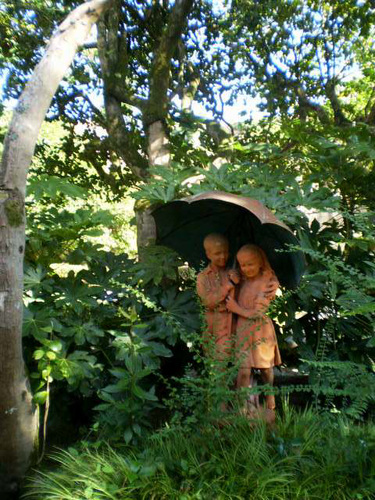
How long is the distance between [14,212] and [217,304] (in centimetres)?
149

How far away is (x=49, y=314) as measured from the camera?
355cm

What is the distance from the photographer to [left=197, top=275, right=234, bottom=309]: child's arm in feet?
11.3

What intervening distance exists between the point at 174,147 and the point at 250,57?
6.36ft

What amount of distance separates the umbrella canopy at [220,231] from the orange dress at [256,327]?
0.26 m

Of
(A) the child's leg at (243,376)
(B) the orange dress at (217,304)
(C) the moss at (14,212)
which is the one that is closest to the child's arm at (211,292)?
(B) the orange dress at (217,304)

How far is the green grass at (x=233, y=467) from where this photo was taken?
2525mm

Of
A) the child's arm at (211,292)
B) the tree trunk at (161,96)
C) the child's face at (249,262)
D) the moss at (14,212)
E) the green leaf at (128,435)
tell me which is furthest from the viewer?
the tree trunk at (161,96)

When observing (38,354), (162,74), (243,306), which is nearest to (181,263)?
(243,306)

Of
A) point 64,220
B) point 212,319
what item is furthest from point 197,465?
point 64,220

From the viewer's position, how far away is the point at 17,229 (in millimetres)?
2873

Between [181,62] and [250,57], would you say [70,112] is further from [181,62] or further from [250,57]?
[250,57]

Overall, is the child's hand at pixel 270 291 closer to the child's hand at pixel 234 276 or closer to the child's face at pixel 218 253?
the child's hand at pixel 234 276

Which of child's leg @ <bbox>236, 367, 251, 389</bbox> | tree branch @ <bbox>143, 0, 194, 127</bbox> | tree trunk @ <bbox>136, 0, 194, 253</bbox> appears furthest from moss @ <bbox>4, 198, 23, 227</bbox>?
tree branch @ <bbox>143, 0, 194, 127</bbox>

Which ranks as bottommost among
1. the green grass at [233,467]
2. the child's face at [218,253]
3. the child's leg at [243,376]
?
the green grass at [233,467]
